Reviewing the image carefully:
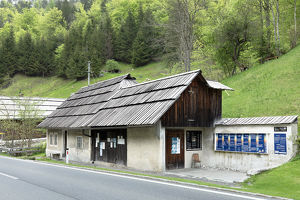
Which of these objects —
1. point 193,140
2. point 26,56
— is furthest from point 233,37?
point 26,56

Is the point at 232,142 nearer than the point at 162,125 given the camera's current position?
No

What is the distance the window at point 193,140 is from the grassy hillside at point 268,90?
16.7 ft

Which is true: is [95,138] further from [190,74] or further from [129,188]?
[129,188]

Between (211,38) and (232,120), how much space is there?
24.4m

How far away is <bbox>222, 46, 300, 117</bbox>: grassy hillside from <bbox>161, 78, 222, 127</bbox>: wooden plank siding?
431cm

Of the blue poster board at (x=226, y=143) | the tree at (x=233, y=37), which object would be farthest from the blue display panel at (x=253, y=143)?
the tree at (x=233, y=37)

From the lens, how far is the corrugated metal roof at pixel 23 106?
108 ft

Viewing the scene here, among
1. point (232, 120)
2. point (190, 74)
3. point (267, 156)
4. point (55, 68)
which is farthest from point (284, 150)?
point (55, 68)

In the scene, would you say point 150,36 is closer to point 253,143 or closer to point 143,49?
point 143,49

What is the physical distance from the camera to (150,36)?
78.0m

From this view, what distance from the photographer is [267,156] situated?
13.3m

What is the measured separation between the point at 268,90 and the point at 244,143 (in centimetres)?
1208

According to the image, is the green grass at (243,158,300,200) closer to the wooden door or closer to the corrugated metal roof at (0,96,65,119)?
the wooden door

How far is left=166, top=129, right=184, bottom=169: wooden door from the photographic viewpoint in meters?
15.1
